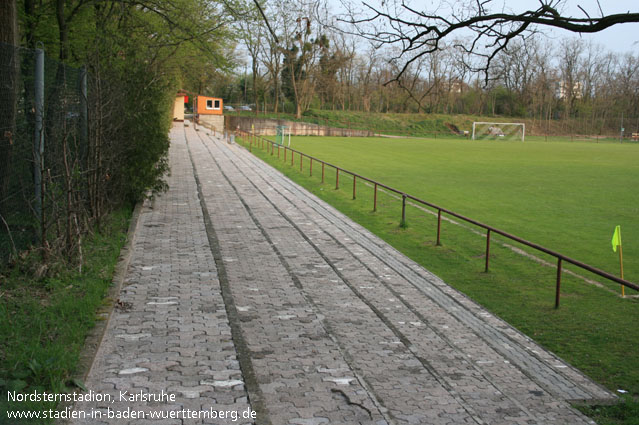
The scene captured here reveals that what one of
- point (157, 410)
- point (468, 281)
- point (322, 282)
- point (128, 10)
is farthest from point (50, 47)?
point (157, 410)

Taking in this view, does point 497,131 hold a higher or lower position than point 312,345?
higher

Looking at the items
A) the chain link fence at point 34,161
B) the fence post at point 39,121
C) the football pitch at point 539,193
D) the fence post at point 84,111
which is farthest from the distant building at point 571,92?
the fence post at point 39,121

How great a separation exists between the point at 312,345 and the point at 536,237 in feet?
29.8

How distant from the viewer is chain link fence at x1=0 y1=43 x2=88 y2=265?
23.6 ft

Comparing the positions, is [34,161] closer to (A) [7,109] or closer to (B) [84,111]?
(A) [7,109]

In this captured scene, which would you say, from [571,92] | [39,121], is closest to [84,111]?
[39,121]

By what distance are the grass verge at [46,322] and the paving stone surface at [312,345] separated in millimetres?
288

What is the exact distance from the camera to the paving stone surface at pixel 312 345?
4.93m

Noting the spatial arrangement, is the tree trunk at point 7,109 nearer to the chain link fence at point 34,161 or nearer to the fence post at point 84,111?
the chain link fence at point 34,161

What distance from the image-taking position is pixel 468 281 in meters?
9.77

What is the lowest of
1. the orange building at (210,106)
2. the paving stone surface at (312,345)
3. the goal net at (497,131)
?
the paving stone surface at (312,345)

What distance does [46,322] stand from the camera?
6.05 meters

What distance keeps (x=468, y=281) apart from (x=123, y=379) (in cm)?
617

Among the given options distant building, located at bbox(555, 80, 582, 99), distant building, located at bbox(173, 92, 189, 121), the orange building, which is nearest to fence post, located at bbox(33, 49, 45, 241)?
distant building, located at bbox(173, 92, 189, 121)
